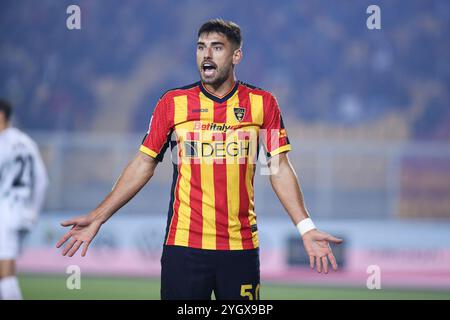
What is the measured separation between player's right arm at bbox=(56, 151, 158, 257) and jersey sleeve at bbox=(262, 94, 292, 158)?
1.96 ft

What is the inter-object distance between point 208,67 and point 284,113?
43.7 feet

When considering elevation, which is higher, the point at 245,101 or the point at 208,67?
the point at 208,67

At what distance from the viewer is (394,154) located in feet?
43.7

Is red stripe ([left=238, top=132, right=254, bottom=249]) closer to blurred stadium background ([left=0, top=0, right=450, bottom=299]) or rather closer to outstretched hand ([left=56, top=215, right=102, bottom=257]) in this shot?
outstretched hand ([left=56, top=215, right=102, bottom=257])

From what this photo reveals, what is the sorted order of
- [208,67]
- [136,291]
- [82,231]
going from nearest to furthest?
[82,231] < [208,67] < [136,291]

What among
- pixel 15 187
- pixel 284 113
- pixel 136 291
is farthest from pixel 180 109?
pixel 284 113

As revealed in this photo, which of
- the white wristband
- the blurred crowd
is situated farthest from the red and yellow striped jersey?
the blurred crowd

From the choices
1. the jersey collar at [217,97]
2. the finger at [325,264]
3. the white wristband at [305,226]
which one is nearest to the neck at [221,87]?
the jersey collar at [217,97]

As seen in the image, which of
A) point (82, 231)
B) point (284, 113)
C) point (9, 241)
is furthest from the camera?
Result: point (284, 113)

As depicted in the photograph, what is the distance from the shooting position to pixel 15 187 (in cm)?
746

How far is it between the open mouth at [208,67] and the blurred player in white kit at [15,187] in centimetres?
352

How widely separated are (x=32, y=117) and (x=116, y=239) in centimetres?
597

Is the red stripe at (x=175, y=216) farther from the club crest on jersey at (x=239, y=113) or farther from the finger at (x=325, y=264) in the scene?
the finger at (x=325, y=264)

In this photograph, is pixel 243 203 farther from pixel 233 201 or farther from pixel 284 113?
pixel 284 113
